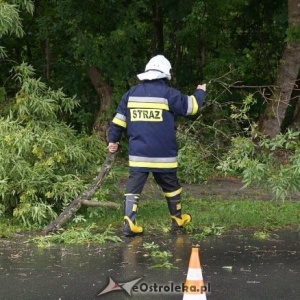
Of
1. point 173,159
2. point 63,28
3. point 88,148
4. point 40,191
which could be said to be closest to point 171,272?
point 173,159

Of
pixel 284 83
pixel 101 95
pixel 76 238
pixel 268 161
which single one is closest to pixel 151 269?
pixel 76 238

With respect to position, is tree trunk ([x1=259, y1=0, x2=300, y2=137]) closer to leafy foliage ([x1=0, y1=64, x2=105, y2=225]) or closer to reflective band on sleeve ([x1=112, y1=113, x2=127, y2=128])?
leafy foliage ([x1=0, y1=64, x2=105, y2=225])

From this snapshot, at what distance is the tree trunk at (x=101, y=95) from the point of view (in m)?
15.7

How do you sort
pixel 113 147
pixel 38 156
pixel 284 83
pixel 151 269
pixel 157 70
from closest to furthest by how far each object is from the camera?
pixel 151 269 → pixel 157 70 → pixel 113 147 → pixel 38 156 → pixel 284 83

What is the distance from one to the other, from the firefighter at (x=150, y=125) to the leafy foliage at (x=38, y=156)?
0.83 m

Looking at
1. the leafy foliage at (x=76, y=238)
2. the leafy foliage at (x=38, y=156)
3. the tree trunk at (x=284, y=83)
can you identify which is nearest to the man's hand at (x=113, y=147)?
the leafy foliage at (x=38, y=156)

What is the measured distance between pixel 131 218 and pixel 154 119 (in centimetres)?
103

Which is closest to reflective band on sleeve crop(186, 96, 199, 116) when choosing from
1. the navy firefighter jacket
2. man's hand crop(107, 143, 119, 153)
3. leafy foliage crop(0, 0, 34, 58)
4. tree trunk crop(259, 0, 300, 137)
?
the navy firefighter jacket

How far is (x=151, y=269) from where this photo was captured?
7355 mm

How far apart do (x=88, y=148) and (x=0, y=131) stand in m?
1.29

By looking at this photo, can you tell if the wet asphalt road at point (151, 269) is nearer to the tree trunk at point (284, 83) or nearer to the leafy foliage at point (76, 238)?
the leafy foliage at point (76, 238)

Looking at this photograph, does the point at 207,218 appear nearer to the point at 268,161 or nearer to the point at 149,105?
the point at 268,161

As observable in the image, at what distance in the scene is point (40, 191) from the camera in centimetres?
947

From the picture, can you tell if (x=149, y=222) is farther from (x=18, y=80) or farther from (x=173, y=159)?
(x=18, y=80)
